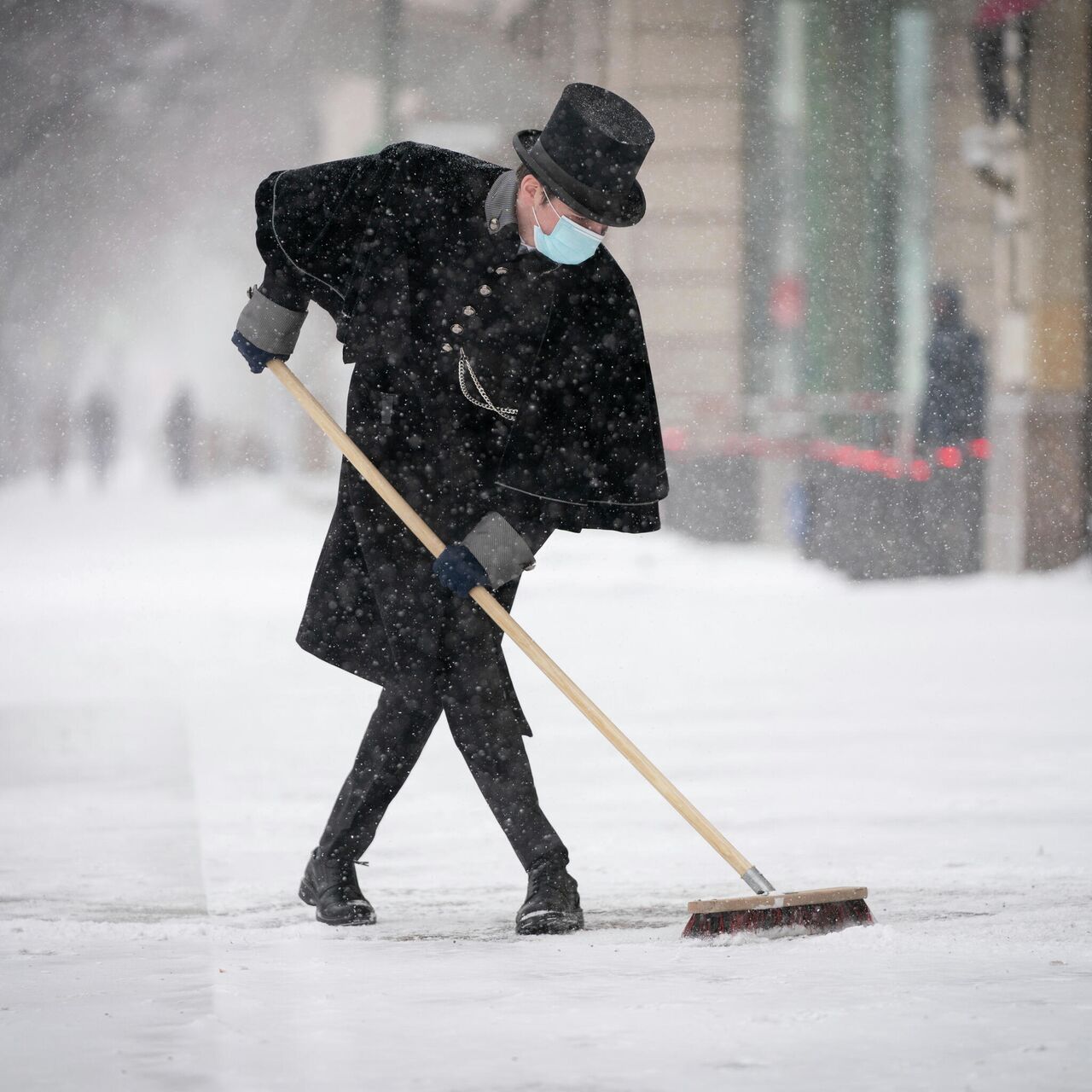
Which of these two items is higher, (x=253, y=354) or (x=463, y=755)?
(x=253, y=354)

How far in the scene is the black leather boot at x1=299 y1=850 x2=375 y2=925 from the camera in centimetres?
326

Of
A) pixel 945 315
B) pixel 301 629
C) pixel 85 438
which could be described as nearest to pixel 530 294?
pixel 301 629

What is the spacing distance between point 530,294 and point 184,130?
3594cm

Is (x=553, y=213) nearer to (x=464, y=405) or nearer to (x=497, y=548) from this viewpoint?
(x=464, y=405)

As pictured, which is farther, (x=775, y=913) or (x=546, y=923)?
(x=546, y=923)

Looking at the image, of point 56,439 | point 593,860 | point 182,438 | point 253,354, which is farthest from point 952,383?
point 56,439

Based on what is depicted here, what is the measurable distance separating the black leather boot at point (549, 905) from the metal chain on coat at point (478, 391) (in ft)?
2.52

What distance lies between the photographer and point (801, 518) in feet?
40.4

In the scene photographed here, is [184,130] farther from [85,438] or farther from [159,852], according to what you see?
[159,852]

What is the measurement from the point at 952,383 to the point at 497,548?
26.1 feet

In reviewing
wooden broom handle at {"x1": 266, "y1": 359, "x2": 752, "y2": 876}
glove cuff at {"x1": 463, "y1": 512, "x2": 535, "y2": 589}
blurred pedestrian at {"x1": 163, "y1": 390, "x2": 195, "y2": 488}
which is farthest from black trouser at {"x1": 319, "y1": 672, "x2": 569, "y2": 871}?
blurred pedestrian at {"x1": 163, "y1": 390, "x2": 195, "y2": 488}

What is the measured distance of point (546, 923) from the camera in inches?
125

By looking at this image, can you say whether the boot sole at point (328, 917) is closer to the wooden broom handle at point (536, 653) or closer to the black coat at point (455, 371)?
the black coat at point (455, 371)

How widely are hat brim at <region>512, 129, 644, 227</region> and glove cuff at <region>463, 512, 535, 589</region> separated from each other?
516mm
